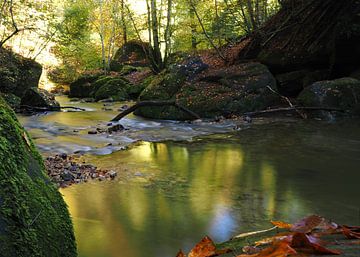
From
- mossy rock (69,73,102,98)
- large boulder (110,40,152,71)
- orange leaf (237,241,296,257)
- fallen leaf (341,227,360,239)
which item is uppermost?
large boulder (110,40,152,71)

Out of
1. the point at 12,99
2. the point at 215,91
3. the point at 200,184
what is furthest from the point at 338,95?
the point at 12,99

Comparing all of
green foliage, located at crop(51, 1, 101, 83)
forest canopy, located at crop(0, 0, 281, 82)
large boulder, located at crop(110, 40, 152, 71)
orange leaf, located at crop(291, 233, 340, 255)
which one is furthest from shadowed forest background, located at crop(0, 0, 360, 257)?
green foliage, located at crop(51, 1, 101, 83)

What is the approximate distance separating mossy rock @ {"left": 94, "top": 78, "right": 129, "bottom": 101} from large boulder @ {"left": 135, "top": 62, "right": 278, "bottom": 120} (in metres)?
5.10

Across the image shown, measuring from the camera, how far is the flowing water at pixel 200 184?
10.9 ft

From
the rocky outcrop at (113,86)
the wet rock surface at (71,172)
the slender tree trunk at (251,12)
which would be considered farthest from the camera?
the rocky outcrop at (113,86)

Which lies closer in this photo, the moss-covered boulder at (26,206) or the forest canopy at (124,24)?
the moss-covered boulder at (26,206)

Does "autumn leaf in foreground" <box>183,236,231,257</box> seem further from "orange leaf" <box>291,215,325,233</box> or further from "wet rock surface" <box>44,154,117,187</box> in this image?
"wet rock surface" <box>44,154,117,187</box>

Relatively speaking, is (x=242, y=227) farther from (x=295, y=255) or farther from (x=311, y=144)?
(x=311, y=144)

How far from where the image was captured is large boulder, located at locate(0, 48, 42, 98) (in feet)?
48.2

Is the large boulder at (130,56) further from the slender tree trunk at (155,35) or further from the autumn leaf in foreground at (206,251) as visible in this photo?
the autumn leaf in foreground at (206,251)

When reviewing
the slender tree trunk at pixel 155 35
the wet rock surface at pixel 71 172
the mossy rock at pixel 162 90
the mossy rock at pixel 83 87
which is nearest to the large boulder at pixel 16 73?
the mossy rock at pixel 83 87

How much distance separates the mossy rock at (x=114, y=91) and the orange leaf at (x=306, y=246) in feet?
54.0

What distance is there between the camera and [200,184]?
4762 mm

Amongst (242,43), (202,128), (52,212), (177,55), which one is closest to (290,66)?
(242,43)
